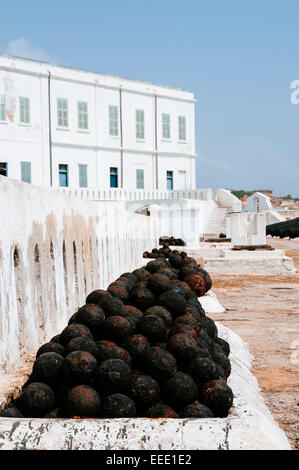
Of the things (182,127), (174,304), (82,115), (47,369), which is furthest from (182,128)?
(47,369)

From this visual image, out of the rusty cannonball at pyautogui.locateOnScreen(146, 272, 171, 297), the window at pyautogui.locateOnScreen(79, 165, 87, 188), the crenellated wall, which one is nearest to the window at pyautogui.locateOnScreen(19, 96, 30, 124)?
the window at pyautogui.locateOnScreen(79, 165, 87, 188)

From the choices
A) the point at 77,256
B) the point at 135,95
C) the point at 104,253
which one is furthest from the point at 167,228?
the point at 135,95

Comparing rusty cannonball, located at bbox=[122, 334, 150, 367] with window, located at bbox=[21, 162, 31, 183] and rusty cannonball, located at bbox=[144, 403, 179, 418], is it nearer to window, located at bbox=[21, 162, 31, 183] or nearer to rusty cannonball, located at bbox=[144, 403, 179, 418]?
rusty cannonball, located at bbox=[144, 403, 179, 418]

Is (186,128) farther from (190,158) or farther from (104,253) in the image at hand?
(104,253)

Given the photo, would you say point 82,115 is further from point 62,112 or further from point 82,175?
point 82,175

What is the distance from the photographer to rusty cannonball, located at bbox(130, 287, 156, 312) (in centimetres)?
342

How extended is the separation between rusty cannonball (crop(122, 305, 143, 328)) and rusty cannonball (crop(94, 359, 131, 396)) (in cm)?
59

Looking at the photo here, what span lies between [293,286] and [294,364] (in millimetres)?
5961

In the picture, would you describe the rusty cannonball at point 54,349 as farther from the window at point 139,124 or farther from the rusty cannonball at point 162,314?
the window at point 139,124

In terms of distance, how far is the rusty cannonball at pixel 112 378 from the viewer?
2.36 m

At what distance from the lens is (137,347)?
2.66 meters

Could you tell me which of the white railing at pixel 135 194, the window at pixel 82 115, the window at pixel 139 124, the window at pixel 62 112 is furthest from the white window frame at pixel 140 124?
the window at pixel 62 112

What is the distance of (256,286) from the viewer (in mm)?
9938

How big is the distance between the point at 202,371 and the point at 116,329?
1.84 feet
